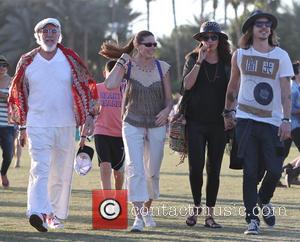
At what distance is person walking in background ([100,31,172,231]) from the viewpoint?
396 inches

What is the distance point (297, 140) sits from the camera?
51.7ft

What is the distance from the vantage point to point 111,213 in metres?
10.1

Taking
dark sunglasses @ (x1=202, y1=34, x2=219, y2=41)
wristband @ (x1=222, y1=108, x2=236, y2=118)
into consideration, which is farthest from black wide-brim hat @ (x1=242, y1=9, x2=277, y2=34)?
wristband @ (x1=222, y1=108, x2=236, y2=118)

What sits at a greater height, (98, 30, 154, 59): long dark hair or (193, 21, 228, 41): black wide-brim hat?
(193, 21, 228, 41): black wide-brim hat

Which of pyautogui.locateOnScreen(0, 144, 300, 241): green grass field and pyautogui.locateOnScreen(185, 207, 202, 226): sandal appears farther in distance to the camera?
pyautogui.locateOnScreen(185, 207, 202, 226): sandal

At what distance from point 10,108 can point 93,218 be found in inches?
54.7

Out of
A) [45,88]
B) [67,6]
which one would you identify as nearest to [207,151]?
[45,88]

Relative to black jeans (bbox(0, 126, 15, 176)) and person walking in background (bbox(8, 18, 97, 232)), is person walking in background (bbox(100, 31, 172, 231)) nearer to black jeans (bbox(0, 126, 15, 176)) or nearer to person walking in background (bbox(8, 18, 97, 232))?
person walking in background (bbox(8, 18, 97, 232))

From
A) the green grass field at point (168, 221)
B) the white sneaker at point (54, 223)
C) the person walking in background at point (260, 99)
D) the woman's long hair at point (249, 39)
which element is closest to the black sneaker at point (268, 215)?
the green grass field at point (168, 221)

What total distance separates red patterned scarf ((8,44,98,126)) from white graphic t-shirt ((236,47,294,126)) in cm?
155

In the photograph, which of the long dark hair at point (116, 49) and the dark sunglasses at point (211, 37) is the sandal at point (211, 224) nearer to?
the dark sunglasses at point (211, 37)

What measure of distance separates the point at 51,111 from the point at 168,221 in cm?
186

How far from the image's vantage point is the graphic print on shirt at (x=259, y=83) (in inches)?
382

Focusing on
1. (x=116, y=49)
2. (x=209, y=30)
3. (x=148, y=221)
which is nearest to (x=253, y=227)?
(x=148, y=221)
